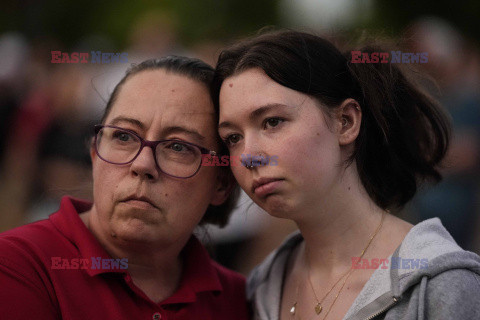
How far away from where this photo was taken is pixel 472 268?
6.97 feet

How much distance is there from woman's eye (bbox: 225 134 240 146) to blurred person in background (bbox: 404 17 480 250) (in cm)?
190

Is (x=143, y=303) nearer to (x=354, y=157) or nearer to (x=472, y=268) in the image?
(x=354, y=157)

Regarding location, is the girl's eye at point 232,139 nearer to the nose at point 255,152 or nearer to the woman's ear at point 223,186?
the nose at point 255,152

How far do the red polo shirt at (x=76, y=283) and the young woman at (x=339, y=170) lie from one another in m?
0.30

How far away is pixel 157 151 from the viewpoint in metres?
2.54

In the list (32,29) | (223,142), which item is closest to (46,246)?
(223,142)

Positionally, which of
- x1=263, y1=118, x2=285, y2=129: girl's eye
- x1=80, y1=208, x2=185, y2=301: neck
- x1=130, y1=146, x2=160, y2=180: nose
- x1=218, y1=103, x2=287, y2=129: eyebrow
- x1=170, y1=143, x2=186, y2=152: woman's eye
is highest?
x1=218, y1=103, x2=287, y2=129: eyebrow

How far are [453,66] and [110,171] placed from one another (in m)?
3.64

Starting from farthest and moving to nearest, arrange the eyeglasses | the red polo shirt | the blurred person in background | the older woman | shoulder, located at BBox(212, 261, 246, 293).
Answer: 1. the blurred person in background
2. shoulder, located at BBox(212, 261, 246, 293)
3. the eyeglasses
4. the older woman
5. the red polo shirt

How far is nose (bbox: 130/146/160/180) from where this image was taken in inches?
96.2

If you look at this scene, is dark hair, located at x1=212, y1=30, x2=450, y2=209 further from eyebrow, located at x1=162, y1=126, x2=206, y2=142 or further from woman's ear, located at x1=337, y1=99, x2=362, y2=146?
eyebrow, located at x1=162, y1=126, x2=206, y2=142

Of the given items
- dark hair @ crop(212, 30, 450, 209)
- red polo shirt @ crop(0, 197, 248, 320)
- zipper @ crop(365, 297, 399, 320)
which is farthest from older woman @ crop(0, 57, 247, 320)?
zipper @ crop(365, 297, 399, 320)

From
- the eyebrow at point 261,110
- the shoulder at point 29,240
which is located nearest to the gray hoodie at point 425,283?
the eyebrow at point 261,110

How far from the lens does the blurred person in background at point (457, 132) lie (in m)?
4.48
